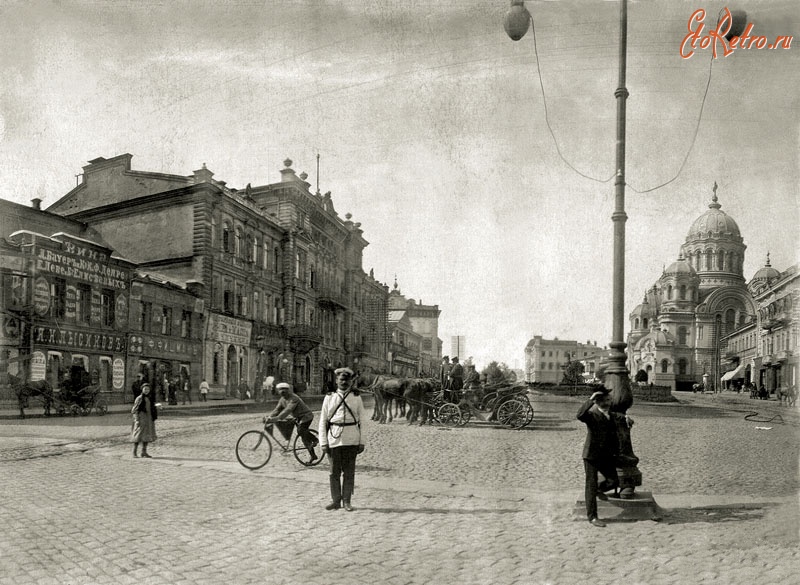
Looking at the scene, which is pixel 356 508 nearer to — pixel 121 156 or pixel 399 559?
pixel 399 559

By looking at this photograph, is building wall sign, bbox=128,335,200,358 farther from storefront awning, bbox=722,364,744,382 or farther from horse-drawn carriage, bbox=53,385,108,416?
storefront awning, bbox=722,364,744,382

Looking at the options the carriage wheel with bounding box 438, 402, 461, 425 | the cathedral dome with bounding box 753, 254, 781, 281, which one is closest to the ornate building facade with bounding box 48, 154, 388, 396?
the carriage wheel with bounding box 438, 402, 461, 425

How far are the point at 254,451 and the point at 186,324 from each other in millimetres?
25019

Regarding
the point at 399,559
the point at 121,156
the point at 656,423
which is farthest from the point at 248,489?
the point at 121,156

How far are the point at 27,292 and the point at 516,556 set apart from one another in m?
22.7

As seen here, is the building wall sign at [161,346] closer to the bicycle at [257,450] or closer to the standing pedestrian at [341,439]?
the bicycle at [257,450]

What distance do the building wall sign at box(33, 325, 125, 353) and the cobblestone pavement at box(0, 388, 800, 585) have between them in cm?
1319

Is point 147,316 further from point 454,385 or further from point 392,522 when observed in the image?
point 392,522

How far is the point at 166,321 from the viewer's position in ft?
102

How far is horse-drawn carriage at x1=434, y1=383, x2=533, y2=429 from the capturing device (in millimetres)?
15891

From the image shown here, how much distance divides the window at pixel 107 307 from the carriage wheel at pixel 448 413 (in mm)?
17046

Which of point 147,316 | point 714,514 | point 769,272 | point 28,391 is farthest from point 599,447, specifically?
point 147,316

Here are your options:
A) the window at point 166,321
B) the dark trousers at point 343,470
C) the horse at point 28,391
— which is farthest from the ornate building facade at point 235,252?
the dark trousers at point 343,470

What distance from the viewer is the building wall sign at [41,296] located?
22891 millimetres
